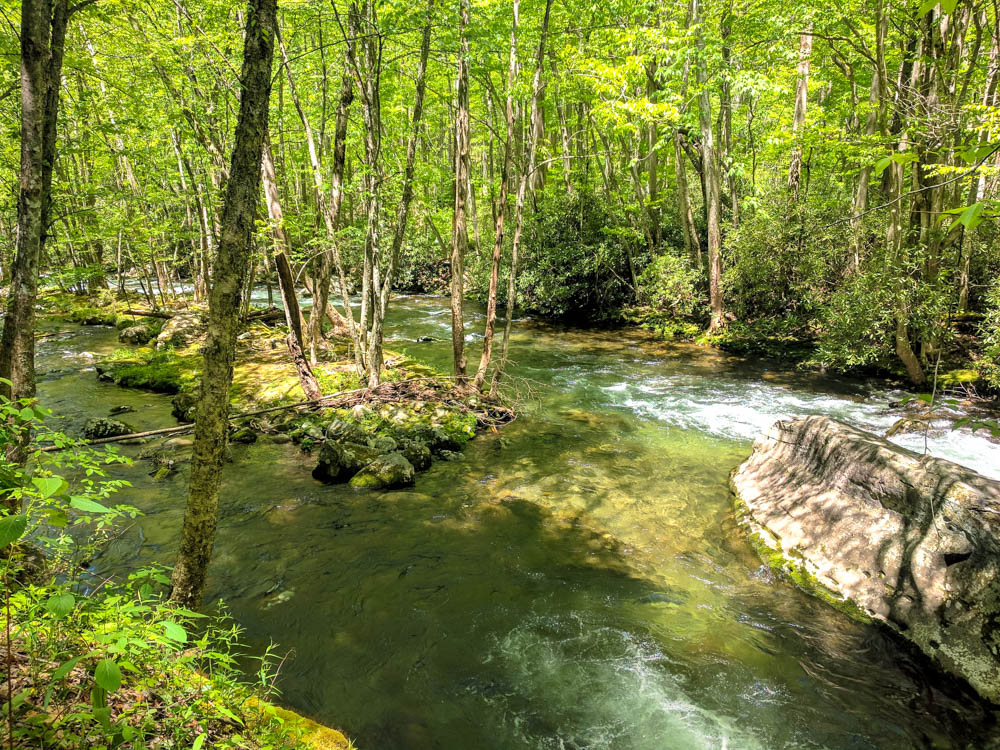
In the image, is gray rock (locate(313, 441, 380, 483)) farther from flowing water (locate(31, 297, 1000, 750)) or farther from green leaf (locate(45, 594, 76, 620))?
green leaf (locate(45, 594, 76, 620))

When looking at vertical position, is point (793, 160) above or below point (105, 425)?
above

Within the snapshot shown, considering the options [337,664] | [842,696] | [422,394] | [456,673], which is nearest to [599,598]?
[456,673]

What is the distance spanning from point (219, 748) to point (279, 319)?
17.0m

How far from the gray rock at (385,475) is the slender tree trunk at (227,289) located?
3814 millimetres

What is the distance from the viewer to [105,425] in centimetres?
812

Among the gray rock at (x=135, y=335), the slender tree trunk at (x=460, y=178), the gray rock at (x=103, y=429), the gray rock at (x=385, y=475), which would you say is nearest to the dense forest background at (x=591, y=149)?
the slender tree trunk at (x=460, y=178)

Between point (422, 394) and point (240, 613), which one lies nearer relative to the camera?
point (240, 613)

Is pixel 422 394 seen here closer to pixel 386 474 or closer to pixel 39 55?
pixel 386 474

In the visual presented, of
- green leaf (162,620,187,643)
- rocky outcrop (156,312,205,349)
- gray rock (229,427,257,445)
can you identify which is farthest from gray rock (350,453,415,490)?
rocky outcrop (156,312,205,349)

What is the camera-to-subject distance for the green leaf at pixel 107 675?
174cm

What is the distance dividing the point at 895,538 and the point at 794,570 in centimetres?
100

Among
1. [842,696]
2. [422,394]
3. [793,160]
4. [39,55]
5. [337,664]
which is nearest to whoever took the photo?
[842,696]

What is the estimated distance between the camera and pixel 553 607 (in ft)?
16.0

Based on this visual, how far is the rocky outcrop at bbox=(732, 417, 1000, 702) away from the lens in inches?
154
